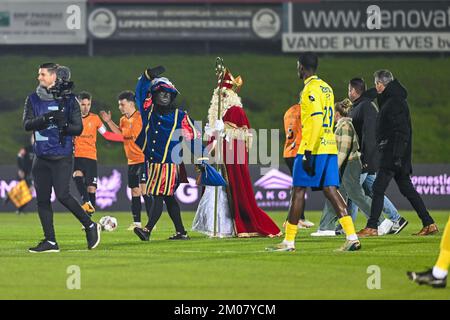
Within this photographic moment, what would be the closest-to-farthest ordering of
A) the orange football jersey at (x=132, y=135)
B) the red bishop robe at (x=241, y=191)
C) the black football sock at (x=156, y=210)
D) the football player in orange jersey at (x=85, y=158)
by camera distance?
the black football sock at (x=156, y=210), the red bishop robe at (x=241, y=191), the orange football jersey at (x=132, y=135), the football player in orange jersey at (x=85, y=158)

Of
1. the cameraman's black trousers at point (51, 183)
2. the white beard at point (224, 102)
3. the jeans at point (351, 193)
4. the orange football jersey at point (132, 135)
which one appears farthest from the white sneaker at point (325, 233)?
the cameraman's black trousers at point (51, 183)

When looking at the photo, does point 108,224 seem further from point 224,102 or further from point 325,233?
point 325,233

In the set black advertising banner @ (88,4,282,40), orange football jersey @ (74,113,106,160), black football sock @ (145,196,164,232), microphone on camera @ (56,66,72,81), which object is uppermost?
black advertising banner @ (88,4,282,40)

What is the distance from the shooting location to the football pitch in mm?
10305

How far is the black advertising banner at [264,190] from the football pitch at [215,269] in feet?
34.0

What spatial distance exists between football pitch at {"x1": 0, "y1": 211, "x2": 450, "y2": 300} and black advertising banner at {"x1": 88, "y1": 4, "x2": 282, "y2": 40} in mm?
25987

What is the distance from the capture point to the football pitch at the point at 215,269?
10.3m

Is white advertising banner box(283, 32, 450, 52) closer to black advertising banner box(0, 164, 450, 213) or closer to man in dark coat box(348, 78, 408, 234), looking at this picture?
black advertising banner box(0, 164, 450, 213)

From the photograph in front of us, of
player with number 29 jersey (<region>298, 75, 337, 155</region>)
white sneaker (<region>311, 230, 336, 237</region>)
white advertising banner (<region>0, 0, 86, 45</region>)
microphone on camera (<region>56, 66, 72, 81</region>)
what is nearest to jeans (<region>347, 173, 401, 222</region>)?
white sneaker (<region>311, 230, 336, 237</region>)

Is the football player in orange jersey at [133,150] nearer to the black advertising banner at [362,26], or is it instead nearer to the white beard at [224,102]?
the white beard at [224,102]

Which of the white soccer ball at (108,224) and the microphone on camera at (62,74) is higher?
the microphone on camera at (62,74)

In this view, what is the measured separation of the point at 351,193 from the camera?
18.0 metres

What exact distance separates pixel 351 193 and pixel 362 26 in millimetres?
25419

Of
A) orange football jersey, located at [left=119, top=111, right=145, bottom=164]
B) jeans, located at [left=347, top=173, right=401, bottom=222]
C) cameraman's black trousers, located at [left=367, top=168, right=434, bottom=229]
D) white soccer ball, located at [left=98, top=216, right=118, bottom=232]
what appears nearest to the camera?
cameraman's black trousers, located at [left=367, top=168, right=434, bottom=229]
